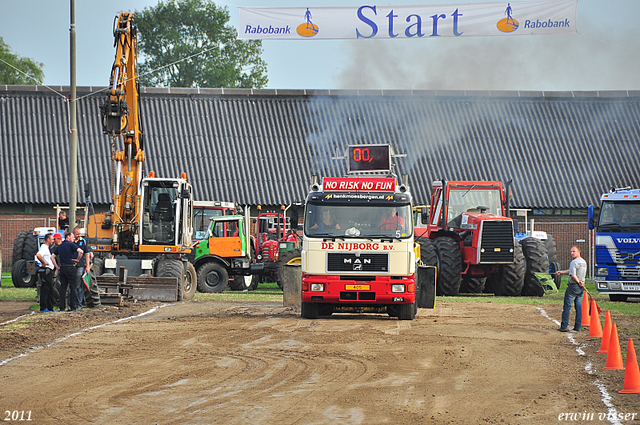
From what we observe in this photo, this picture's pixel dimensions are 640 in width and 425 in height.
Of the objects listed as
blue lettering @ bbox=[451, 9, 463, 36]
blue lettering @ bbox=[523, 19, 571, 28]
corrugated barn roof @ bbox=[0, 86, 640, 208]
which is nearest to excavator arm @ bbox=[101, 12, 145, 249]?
blue lettering @ bbox=[451, 9, 463, 36]

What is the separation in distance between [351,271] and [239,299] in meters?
8.02

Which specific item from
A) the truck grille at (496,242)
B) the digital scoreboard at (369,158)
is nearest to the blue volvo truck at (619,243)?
the truck grille at (496,242)

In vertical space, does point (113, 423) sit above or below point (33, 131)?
below

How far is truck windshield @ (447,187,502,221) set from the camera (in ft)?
82.6

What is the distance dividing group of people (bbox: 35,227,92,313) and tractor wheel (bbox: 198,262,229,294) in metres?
8.23

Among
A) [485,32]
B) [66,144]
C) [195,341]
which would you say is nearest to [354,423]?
[195,341]

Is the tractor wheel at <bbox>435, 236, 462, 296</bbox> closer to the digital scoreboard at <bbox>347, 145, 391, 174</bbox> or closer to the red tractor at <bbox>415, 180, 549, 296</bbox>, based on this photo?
the red tractor at <bbox>415, 180, 549, 296</bbox>

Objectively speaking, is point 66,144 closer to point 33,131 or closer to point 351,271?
point 33,131

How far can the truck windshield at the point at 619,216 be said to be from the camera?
73.9ft

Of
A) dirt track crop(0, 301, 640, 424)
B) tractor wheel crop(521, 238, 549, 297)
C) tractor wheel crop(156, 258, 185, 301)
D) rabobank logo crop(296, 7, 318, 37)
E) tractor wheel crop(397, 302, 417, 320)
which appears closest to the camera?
dirt track crop(0, 301, 640, 424)

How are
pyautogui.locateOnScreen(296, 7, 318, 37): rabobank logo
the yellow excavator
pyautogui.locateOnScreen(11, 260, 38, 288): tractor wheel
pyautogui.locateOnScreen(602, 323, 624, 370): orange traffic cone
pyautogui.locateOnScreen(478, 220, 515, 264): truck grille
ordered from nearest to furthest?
pyautogui.locateOnScreen(602, 323, 624, 370): orange traffic cone → pyautogui.locateOnScreen(296, 7, 318, 37): rabobank logo → the yellow excavator → pyautogui.locateOnScreen(478, 220, 515, 264): truck grille → pyautogui.locateOnScreen(11, 260, 38, 288): tractor wheel

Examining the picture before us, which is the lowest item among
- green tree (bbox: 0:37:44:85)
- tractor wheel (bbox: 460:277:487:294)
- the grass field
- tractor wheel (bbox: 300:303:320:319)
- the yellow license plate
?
the grass field

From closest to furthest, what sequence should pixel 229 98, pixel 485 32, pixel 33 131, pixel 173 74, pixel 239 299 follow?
pixel 485 32 < pixel 239 299 < pixel 33 131 < pixel 229 98 < pixel 173 74

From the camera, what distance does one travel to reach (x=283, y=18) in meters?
20.6
